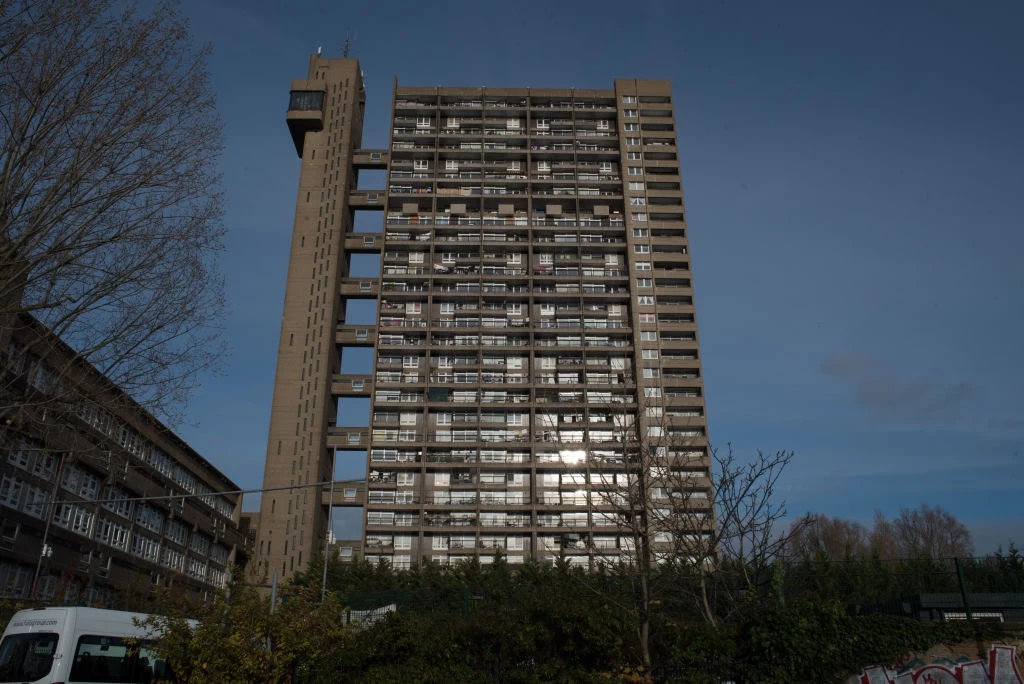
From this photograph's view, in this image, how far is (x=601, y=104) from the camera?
97.7 meters

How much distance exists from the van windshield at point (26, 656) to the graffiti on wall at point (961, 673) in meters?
16.6

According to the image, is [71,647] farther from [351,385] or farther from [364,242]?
[364,242]

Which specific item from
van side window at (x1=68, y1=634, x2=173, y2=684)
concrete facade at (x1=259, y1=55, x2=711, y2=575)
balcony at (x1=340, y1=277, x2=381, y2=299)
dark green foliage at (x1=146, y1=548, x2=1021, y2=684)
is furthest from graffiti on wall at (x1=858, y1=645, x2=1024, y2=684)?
balcony at (x1=340, y1=277, x2=381, y2=299)

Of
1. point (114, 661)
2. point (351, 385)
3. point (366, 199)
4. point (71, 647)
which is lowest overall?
point (114, 661)

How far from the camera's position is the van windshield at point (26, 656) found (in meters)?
16.3

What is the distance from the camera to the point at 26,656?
1658cm

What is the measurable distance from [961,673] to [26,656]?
19.1 m

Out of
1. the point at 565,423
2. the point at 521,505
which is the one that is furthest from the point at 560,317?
the point at 521,505

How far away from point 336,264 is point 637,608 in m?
73.1

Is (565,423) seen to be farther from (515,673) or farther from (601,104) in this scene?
(515,673)

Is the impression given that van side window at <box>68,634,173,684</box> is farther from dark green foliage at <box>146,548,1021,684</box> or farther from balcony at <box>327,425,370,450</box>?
balcony at <box>327,425,370,450</box>

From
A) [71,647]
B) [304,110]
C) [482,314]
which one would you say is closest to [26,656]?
[71,647]

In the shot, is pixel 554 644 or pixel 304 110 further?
pixel 304 110

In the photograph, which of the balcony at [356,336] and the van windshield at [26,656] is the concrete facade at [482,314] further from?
the van windshield at [26,656]
